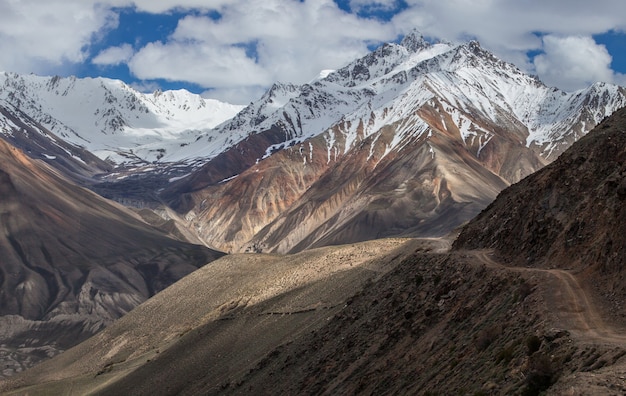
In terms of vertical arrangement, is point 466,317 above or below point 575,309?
below

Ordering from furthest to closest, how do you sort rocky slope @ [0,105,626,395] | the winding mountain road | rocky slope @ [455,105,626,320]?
rocky slope @ [455,105,626,320] < rocky slope @ [0,105,626,395] < the winding mountain road

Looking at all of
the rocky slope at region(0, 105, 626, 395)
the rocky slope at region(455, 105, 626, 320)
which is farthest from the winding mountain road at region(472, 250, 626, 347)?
the rocky slope at region(455, 105, 626, 320)

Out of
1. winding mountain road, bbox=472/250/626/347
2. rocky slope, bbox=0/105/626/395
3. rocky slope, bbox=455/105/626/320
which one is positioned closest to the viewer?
winding mountain road, bbox=472/250/626/347

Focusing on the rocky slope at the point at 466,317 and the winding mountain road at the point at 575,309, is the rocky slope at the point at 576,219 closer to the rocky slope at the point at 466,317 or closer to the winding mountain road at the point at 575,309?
the rocky slope at the point at 466,317

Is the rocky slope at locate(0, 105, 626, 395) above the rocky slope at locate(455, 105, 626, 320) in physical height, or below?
below

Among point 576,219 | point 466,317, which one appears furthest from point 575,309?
point 576,219

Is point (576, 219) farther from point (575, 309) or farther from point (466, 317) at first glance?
point (575, 309)

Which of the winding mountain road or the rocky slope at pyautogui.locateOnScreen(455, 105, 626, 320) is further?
the rocky slope at pyautogui.locateOnScreen(455, 105, 626, 320)

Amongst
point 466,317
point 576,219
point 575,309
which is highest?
point 576,219

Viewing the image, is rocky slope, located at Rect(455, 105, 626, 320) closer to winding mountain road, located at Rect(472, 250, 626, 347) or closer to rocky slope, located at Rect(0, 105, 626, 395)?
rocky slope, located at Rect(0, 105, 626, 395)

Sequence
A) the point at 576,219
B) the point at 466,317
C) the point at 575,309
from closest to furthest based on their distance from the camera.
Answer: the point at 575,309
the point at 466,317
the point at 576,219

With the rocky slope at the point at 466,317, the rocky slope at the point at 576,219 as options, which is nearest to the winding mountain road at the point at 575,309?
the rocky slope at the point at 466,317
